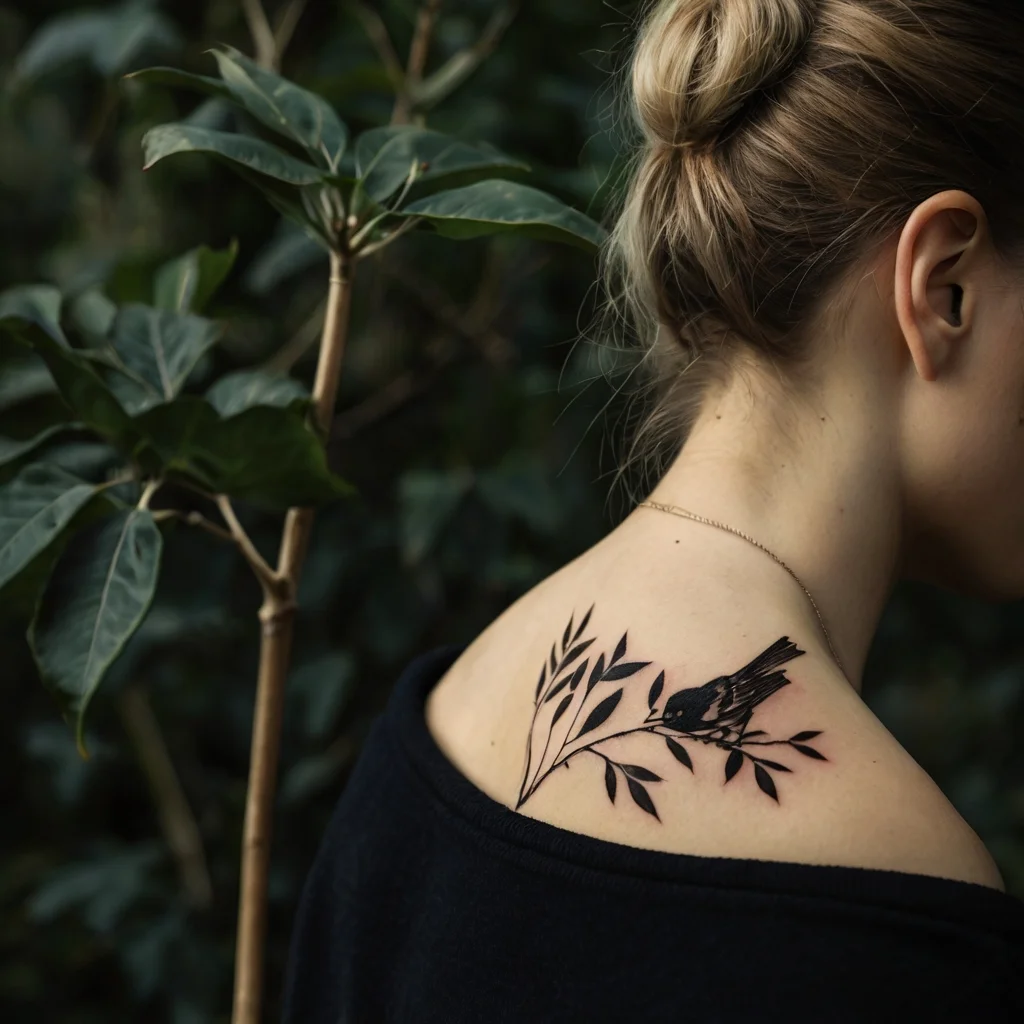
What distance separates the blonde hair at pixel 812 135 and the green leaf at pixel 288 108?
0.23 meters

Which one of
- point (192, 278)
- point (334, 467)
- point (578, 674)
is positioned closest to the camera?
point (578, 674)

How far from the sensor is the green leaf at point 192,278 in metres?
1.00

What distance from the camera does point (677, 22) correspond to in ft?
2.81

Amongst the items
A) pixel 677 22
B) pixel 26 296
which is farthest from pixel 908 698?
pixel 26 296

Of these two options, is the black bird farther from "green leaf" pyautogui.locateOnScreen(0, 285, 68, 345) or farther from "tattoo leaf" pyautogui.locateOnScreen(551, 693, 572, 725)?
"green leaf" pyautogui.locateOnScreen(0, 285, 68, 345)

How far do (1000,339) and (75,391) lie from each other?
2.01 ft

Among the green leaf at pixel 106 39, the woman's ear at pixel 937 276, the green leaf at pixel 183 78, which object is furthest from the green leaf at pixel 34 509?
the green leaf at pixel 106 39

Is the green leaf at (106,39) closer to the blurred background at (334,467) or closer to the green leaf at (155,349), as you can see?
the blurred background at (334,467)

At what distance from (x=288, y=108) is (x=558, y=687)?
0.46 m

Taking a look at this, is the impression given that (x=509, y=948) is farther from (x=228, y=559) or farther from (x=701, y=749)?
(x=228, y=559)

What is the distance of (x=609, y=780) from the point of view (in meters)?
0.68

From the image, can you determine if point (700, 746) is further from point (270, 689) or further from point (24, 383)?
point (24, 383)

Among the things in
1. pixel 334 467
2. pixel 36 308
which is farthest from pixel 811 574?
pixel 334 467

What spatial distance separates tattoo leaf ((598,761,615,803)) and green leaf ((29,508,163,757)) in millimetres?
300
